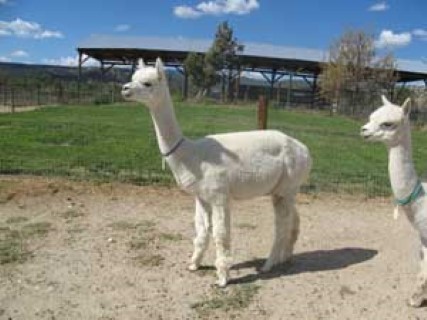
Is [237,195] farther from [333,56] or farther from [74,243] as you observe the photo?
[333,56]

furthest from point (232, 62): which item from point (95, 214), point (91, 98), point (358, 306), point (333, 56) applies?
point (358, 306)

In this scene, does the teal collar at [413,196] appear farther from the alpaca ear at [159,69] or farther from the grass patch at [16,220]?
the grass patch at [16,220]

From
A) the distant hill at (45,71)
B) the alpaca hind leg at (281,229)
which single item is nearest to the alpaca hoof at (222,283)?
the alpaca hind leg at (281,229)

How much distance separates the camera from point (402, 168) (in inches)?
168

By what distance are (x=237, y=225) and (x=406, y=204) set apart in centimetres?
280

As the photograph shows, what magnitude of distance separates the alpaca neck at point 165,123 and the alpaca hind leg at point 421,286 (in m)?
2.17

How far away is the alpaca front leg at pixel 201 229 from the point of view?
514 centimetres

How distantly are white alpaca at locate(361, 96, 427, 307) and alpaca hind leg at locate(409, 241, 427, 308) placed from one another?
0.04m

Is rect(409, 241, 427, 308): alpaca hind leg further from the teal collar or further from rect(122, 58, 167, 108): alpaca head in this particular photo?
rect(122, 58, 167, 108): alpaca head

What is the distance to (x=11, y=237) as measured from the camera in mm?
6117

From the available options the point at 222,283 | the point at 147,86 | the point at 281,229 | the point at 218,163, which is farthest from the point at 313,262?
the point at 147,86

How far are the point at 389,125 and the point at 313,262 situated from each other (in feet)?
6.47

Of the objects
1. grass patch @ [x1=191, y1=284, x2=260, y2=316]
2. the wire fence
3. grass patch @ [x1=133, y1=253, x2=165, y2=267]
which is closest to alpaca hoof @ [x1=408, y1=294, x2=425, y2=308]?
grass patch @ [x1=191, y1=284, x2=260, y2=316]

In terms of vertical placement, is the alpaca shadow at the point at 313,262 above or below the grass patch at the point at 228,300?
above
